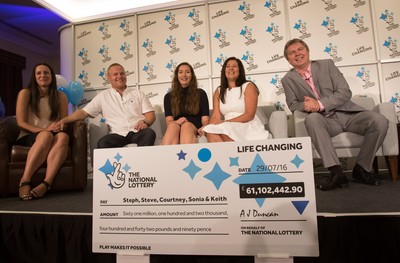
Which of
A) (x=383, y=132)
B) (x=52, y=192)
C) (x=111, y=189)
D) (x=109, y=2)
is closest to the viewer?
(x=111, y=189)

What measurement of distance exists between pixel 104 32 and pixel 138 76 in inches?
31.6

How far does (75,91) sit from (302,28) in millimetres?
2822

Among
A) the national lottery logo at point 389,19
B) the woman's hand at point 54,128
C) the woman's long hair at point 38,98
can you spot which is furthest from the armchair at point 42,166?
the national lottery logo at point 389,19

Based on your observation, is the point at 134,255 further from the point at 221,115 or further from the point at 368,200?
the point at 221,115

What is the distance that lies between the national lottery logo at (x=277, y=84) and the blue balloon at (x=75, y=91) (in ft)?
7.77

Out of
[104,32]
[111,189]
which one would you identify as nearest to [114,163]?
[111,189]

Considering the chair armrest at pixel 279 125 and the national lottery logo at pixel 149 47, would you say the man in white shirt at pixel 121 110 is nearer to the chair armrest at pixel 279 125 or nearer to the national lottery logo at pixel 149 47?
the chair armrest at pixel 279 125

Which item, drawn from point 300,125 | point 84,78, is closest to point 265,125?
point 300,125

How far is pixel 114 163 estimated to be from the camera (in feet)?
3.38

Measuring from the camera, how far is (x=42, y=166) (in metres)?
2.14

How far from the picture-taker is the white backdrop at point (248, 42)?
3.15 m

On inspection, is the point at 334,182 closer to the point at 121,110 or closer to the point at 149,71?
the point at 121,110

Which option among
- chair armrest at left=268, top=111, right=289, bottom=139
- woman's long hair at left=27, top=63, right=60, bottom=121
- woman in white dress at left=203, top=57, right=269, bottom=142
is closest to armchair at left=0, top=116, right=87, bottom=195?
woman's long hair at left=27, top=63, right=60, bottom=121

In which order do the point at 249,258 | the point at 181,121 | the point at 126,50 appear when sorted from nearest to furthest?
1. the point at 249,258
2. the point at 181,121
3. the point at 126,50
